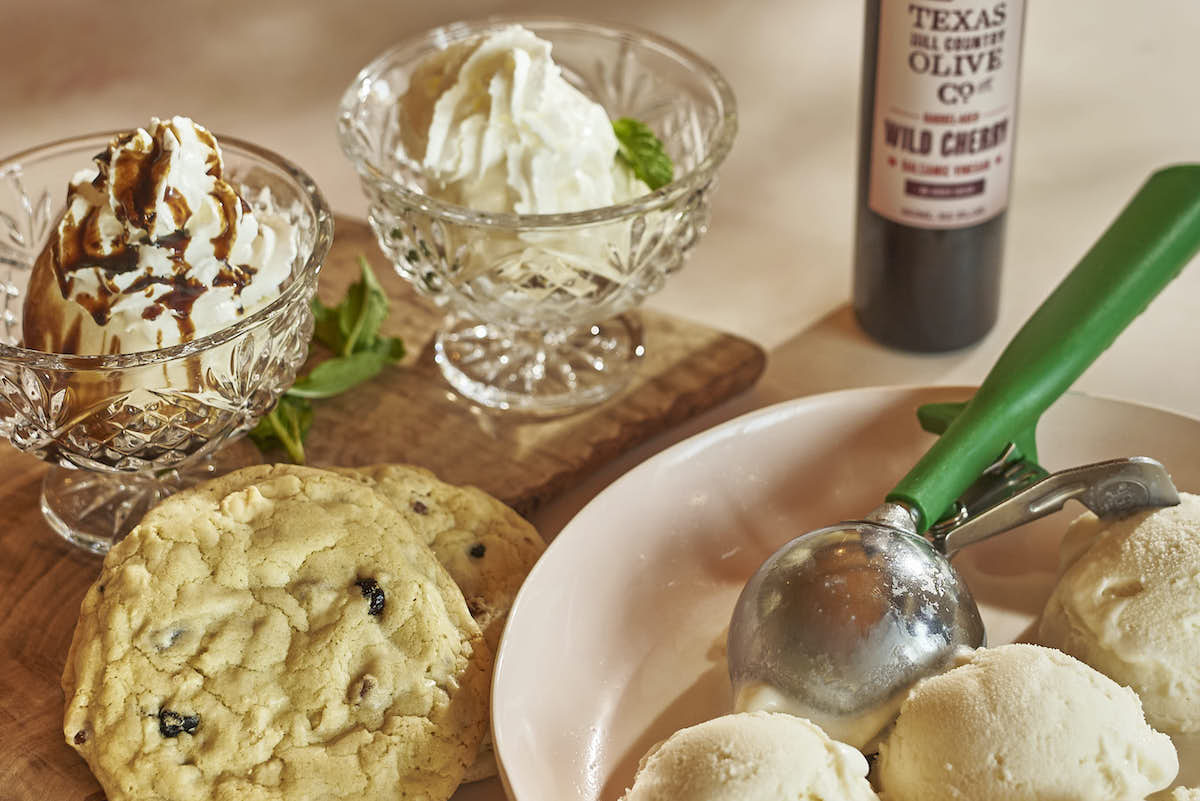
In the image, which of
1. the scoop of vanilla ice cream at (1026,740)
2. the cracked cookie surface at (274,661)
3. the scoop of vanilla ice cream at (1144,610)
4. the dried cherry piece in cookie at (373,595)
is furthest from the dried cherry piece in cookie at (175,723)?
the scoop of vanilla ice cream at (1144,610)

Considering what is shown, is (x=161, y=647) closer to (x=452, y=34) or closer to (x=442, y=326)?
(x=442, y=326)

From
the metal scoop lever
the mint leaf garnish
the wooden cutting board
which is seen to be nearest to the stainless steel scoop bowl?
the metal scoop lever

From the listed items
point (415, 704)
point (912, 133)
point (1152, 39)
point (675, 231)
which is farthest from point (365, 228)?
point (1152, 39)

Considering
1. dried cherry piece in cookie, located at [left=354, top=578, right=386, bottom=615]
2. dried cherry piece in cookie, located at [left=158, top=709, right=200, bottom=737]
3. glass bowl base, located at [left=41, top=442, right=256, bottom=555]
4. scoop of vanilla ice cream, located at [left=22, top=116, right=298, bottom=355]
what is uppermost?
scoop of vanilla ice cream, located at [left=22, top=116, right=298, bottom=355]

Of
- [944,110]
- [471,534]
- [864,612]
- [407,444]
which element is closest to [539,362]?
[407,444]

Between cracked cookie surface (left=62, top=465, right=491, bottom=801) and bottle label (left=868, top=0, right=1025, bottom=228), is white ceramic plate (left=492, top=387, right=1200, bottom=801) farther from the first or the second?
bottle label (left=868, top=0, right=1025, bottom=228)

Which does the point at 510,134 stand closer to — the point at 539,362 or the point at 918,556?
the point at 539,362
